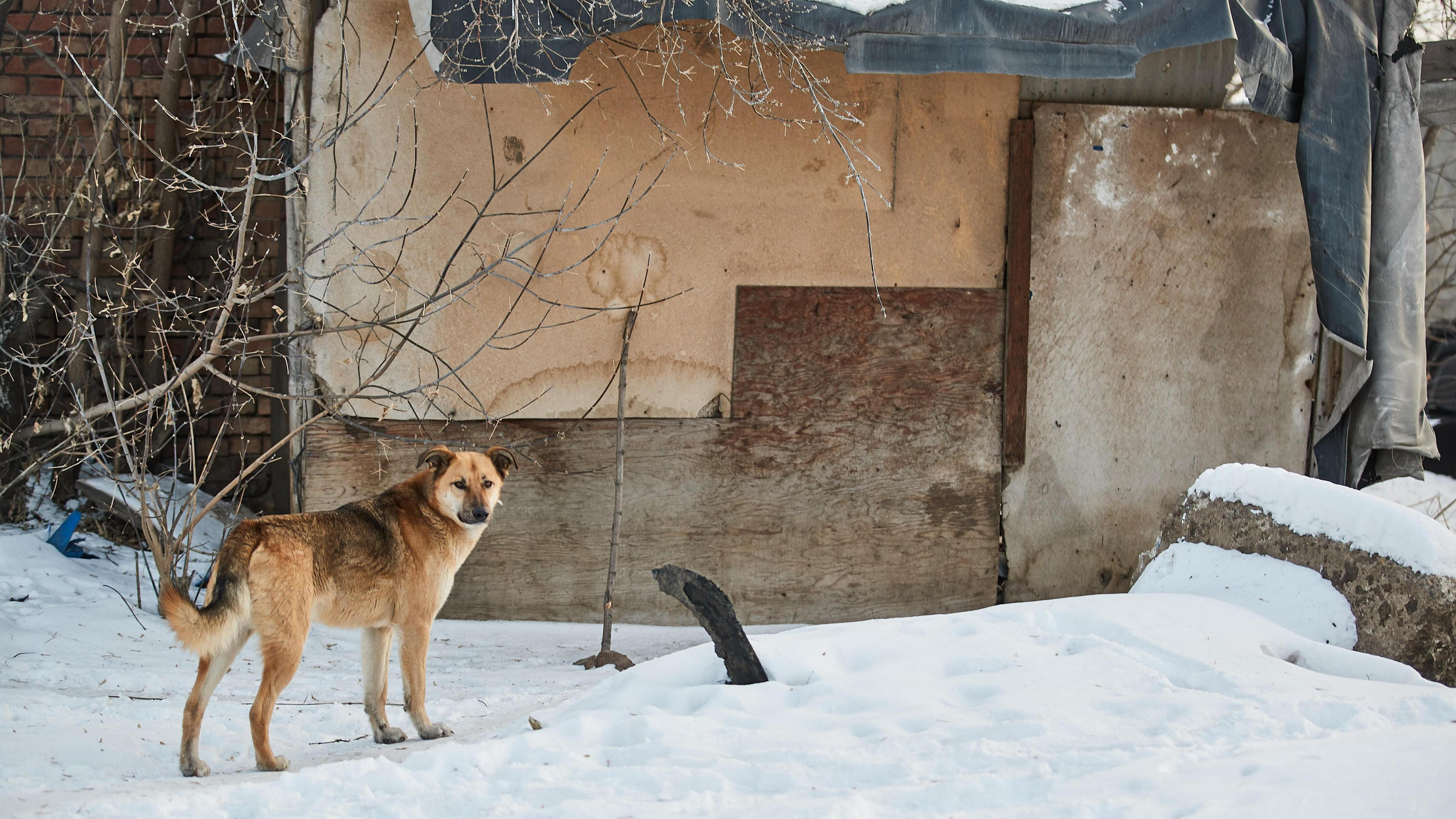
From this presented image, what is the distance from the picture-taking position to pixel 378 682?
421 centimetres

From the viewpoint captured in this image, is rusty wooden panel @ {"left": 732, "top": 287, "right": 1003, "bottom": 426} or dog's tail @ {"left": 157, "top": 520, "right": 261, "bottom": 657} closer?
dog's tail @ {"left": 157, "top": 520, "right": 261, "bottom": 657}

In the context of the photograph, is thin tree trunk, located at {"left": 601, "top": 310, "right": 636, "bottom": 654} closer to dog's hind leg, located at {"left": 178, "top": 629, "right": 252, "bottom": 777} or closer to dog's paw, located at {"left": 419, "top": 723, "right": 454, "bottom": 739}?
dog's paw, located at {"left": 419, "top": 723, "right": 454, "bottom": 739}

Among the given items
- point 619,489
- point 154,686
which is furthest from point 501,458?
point 154,686

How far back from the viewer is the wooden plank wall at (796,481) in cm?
631

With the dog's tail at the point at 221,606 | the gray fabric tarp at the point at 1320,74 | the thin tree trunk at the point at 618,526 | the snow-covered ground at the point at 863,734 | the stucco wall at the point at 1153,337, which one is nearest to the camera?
the snow-covered ground at the point at 863,734

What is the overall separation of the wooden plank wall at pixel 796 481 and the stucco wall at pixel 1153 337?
0.33 meters

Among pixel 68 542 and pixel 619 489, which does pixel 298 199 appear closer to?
pixel 619 489

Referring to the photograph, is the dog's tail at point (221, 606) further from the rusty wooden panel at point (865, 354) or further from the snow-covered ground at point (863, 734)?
the rusty wooden panel at point (865, 354)

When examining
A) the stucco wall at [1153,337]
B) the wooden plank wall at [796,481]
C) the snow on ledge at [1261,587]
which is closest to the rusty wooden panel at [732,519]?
the wooden plank wall at [796,481]

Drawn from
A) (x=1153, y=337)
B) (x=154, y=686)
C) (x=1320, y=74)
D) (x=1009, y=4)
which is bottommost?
(x=154, y=686)

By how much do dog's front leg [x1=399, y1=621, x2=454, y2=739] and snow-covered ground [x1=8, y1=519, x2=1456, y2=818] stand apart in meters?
0.13

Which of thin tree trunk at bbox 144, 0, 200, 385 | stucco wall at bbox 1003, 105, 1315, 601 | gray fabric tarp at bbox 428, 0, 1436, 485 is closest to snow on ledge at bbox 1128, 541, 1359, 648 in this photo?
stucco wall at bbox 1003, 105, 1315, 601

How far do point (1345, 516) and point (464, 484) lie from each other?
360 cm

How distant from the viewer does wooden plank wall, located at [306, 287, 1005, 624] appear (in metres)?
6.31
